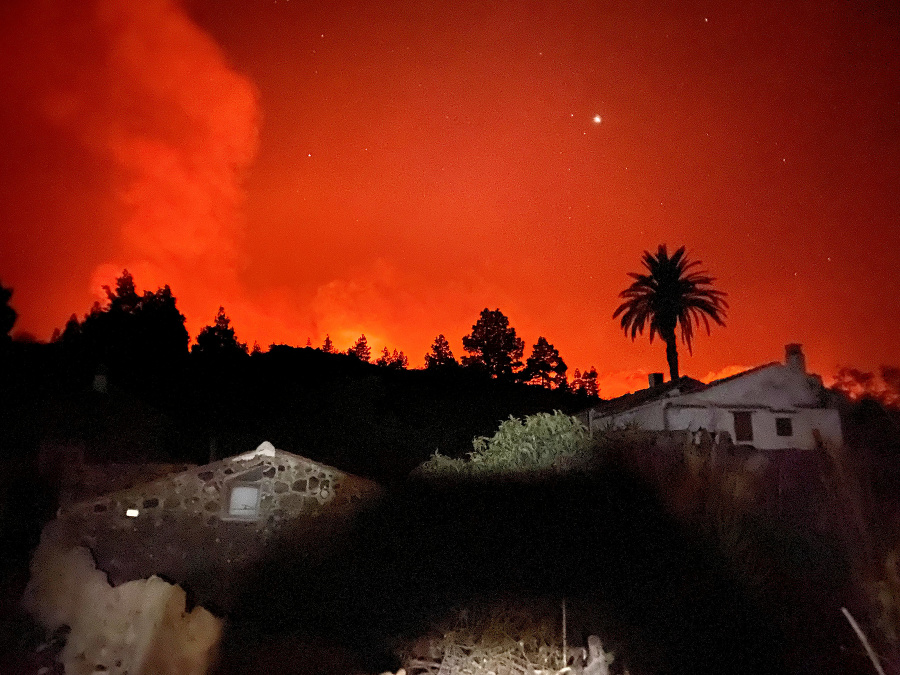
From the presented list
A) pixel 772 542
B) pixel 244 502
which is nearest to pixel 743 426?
pixel 772 542

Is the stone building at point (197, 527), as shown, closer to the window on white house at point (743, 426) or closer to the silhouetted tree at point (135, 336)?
the window on white house at point (743, 426)

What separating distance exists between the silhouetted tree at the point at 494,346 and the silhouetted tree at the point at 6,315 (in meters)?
33.3

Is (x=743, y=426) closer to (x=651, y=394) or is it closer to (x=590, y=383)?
(x=651, y=394)

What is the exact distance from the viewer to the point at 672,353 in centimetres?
3738

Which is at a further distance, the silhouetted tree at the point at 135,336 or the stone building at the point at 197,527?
the silhouetted tree at the point at 135,336

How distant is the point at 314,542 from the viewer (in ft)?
40.6

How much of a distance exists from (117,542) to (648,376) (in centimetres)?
2539

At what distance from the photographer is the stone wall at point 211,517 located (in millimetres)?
12516

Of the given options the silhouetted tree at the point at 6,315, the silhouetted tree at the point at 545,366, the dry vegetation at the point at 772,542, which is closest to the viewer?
the dry vegetation at the point at 772,542

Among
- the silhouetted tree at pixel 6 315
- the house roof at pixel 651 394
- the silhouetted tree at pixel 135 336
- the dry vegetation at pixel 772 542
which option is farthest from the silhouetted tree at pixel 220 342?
the dry vegetation at pixel 772 542

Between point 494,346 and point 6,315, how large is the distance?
36225 millimetres

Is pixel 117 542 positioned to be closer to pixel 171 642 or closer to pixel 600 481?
pixel 171 642

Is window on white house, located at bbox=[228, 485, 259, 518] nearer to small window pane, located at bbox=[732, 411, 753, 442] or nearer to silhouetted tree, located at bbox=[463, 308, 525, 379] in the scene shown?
small window pane, located at bbox=[732, 411, 753, 442]

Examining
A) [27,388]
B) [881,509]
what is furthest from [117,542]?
[27,388]
